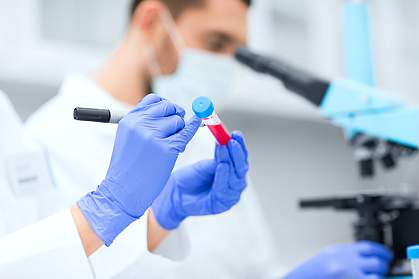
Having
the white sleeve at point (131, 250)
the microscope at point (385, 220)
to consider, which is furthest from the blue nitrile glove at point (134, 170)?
the microscope at point (385, 220)

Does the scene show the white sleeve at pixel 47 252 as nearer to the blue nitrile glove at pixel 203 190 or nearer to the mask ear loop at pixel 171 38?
the blue nitrile glove at pixel 203 190

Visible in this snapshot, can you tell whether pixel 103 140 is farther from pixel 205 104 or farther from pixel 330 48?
pixel 330 48

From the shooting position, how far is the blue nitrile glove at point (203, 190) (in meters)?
0.92

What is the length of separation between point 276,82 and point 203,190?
1029mm

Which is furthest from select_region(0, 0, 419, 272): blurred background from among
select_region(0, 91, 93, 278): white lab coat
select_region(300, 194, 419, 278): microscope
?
select_region(0, 91, 93, 278): white lab coat

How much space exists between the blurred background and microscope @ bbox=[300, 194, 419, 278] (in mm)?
602

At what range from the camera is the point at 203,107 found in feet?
2.37

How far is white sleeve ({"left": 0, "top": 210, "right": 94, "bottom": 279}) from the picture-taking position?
2.36 feet

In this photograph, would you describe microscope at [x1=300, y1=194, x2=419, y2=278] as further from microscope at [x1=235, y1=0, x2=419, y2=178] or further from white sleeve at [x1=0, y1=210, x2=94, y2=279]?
white sleeve at [x1=0, y1=210, x2=94, y2=279]

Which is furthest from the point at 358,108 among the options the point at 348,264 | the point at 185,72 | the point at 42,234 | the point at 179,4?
the point at 42,234

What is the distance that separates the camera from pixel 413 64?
8.41 ft

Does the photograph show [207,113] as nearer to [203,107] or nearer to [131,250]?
[203,107]

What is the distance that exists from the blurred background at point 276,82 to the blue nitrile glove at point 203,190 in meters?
0.82

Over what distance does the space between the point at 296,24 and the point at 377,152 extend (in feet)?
3.75
